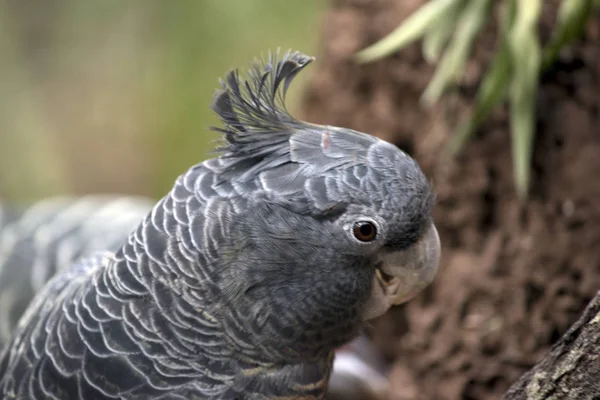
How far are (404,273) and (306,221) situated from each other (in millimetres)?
382

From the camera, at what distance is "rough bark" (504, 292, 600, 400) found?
5.33 feet

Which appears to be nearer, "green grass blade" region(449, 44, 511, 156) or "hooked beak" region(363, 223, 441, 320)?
"hooked beak" region(363, 223, 441, 320)

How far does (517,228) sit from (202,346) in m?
1.88

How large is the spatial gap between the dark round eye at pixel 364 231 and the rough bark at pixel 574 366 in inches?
23.4

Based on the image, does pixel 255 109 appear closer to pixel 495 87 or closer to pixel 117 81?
pixel 495 87

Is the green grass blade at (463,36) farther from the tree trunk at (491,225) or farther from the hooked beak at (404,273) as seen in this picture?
the hooked beak at (404,273)

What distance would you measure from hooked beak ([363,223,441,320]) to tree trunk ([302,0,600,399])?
1.28 meters

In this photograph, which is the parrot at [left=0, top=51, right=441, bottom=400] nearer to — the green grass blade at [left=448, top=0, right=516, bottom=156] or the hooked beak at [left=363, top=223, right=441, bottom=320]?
the hooked beak at [left=363, top=223, right=441, bottom=320]

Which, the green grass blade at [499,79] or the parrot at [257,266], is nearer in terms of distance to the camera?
the parrot at [257,266]

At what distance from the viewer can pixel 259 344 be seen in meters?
2.04

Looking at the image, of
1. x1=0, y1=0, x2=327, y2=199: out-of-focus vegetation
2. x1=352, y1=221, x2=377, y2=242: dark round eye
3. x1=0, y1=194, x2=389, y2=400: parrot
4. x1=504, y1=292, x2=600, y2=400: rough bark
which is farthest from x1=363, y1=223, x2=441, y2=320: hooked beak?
x1=0, y1=0, x2=327, y2=199: out-of-focus vegetation

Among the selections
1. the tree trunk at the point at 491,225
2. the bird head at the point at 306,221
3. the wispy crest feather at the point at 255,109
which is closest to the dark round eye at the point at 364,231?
the bird head at the point at 306,221

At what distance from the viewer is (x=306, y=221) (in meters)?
1.95

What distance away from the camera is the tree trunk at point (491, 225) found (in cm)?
306
